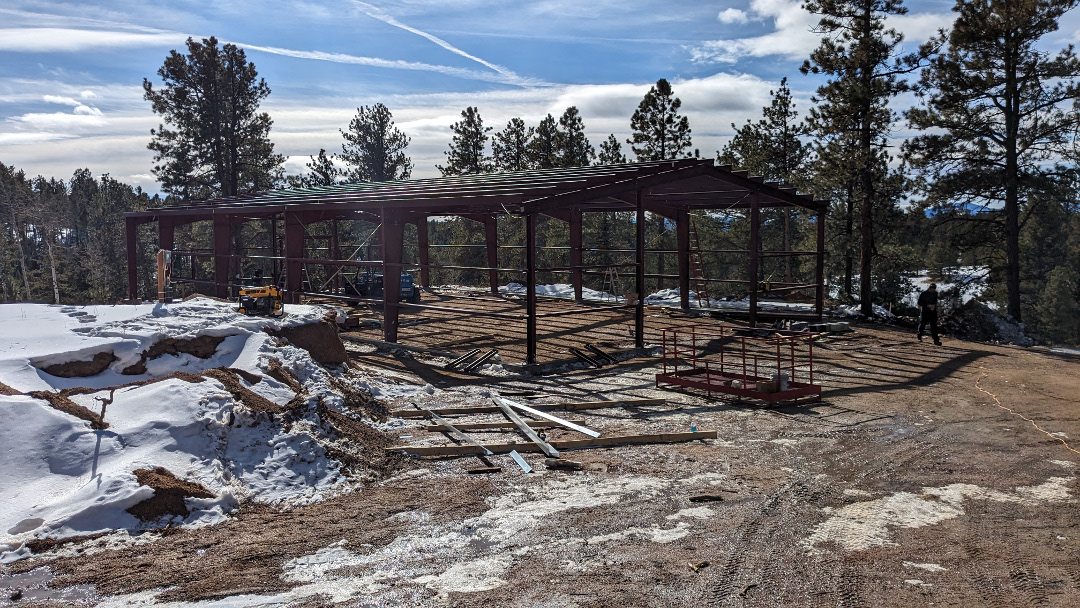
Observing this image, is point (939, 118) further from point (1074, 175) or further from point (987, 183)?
point (1074, 175)

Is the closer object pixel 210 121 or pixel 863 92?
pixel 863 92

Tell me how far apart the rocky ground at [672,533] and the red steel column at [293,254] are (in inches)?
521

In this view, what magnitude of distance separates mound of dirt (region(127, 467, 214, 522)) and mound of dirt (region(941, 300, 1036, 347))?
2274 cm

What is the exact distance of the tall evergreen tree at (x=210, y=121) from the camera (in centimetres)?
3662

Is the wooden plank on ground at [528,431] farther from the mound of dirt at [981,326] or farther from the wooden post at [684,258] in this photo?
the mound of dirt at [981,326]

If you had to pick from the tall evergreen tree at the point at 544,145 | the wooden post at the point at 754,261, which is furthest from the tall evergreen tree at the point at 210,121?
the wooden post at the point at 754,261

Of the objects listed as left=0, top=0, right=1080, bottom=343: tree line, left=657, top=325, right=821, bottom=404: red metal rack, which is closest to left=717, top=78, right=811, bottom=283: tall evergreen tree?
left=0, top=0, right=1080, bottom=343: tree line

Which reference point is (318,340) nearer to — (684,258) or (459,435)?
(459,435)

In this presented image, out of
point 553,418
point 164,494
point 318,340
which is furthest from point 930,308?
point 164,494

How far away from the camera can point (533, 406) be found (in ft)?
39.0

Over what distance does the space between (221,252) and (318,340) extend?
15.7 metres

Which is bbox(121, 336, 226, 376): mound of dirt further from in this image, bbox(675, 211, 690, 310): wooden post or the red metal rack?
bbox(675, 211, 690, 310): wooden post

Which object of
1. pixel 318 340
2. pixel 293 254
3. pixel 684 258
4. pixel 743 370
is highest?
pixel 293 254

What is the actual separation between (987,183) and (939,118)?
114 inches
